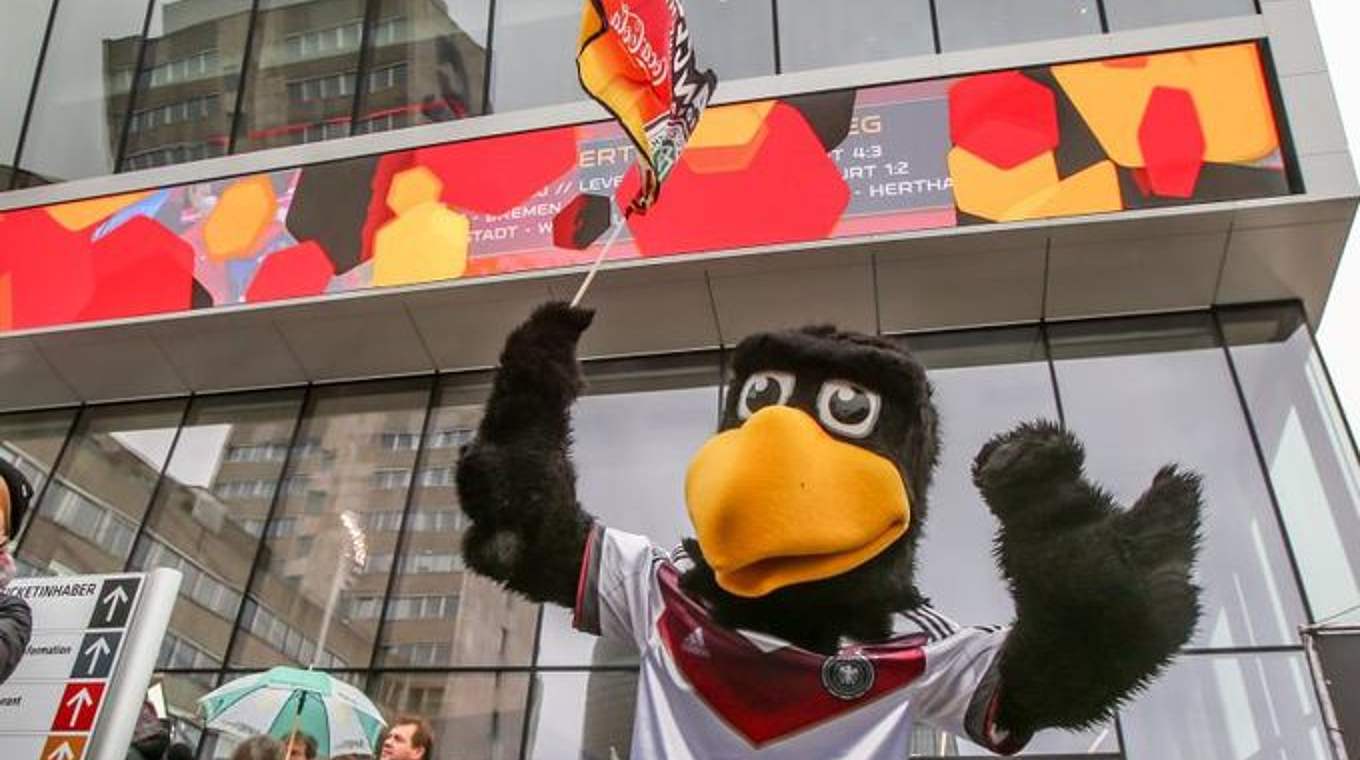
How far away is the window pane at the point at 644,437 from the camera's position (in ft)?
31.8

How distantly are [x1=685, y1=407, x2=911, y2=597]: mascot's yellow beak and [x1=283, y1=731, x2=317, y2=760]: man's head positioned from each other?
3.44 meters

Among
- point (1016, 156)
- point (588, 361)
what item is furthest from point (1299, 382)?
point (588, 361)

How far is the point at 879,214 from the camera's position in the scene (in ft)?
30.0

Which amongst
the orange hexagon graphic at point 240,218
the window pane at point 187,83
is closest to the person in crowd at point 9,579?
Answer: the orange hexagon graphic at point 240,218

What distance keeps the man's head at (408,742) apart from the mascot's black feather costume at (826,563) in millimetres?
1956

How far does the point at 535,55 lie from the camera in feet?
37.1

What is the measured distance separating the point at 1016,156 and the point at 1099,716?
7111mm

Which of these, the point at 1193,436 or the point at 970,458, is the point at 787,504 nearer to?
the point at 970,458

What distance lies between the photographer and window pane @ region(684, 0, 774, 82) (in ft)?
34.5

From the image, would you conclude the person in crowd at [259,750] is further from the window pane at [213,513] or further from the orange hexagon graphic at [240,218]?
the orange hexagon graphic at [240,218]

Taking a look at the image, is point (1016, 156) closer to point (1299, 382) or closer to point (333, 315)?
point (1299, 382)

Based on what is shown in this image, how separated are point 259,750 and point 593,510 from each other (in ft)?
16.3

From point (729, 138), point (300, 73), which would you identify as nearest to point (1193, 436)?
point (729, 138)

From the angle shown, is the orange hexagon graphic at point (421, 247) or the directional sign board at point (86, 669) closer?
the directional sign board at point (86, 669)
